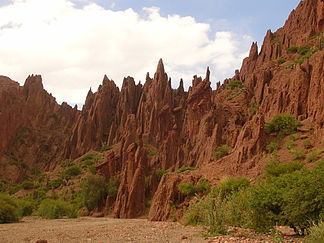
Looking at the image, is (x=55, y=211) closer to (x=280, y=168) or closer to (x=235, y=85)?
(x=280, y=168)

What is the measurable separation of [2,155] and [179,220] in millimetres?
77257

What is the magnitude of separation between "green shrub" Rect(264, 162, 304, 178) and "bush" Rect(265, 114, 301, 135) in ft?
24.5

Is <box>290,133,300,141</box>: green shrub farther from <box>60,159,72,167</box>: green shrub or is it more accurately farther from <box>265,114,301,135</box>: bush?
<box>60,159,72,167</box>: green shrub

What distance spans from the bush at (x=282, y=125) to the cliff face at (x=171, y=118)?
5.27 ft

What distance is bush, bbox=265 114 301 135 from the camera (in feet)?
122

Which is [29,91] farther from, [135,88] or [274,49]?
[274,49]

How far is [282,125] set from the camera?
1491 inches

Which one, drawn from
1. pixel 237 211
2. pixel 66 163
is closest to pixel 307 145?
pixel 237 211

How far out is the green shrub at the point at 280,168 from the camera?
28733mm

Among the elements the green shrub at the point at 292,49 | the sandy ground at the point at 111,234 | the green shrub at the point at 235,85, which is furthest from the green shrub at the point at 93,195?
the green shrub at the point at 292,49

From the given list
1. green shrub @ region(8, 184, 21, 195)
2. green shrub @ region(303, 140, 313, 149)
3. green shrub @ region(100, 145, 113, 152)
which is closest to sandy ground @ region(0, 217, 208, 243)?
green shrub @ region(303, 140, 313, 149)

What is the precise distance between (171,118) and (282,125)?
4836cm

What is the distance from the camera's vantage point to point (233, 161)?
35.9 metres

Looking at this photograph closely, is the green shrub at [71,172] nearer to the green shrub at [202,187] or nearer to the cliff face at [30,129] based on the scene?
the cliff face at [30,129]
